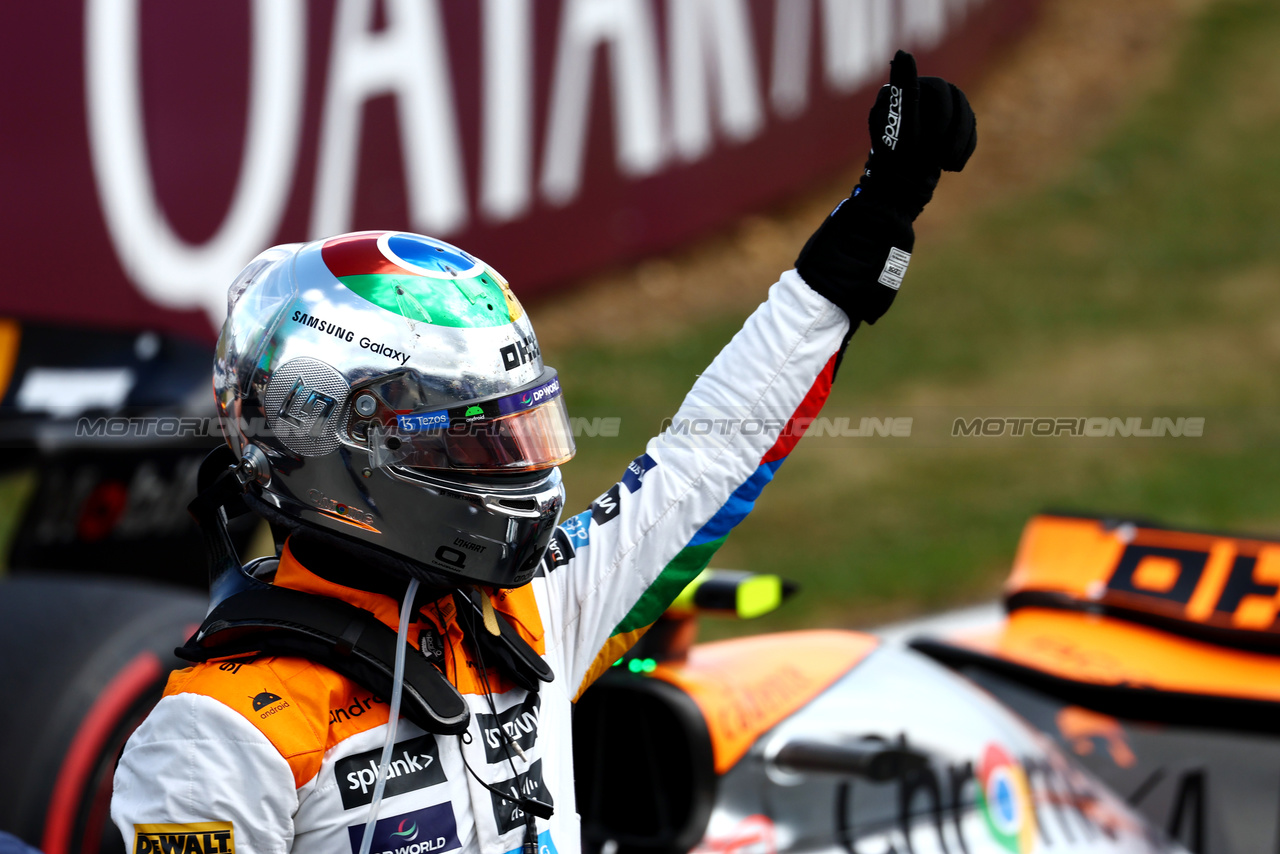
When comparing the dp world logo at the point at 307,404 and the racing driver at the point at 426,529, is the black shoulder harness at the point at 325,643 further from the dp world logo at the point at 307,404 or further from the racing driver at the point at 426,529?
the dp world logo at the point at 307,404

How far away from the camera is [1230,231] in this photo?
1244cm

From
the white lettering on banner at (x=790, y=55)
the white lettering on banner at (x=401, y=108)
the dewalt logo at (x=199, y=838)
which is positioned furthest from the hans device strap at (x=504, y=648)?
the white lettering on banner at (x=790, y=55)

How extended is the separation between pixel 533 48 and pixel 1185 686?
262 inches

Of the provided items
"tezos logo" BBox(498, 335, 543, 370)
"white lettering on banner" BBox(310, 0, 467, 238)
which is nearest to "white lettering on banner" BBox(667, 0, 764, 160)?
"white lettering on banner" BBox(310, 0, 467, 238)

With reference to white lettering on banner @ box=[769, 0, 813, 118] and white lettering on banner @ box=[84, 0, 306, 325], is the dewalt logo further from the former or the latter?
white lettering on banner @ box=[769, 0, 813, 118]

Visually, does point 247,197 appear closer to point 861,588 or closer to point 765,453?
point 861,588

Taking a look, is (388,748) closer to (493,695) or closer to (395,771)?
(395,771)

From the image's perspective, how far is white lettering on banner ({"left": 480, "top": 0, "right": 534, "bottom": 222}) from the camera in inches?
329

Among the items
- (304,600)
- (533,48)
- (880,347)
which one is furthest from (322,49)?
(304,600)

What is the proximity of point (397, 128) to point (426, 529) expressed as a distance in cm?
653

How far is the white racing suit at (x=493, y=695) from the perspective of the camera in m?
1.42

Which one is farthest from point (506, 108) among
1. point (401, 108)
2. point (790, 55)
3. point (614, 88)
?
point (790, 55)

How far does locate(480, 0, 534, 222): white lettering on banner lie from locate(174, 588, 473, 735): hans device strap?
7.18 metres

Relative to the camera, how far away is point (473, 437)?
5.34 ft
